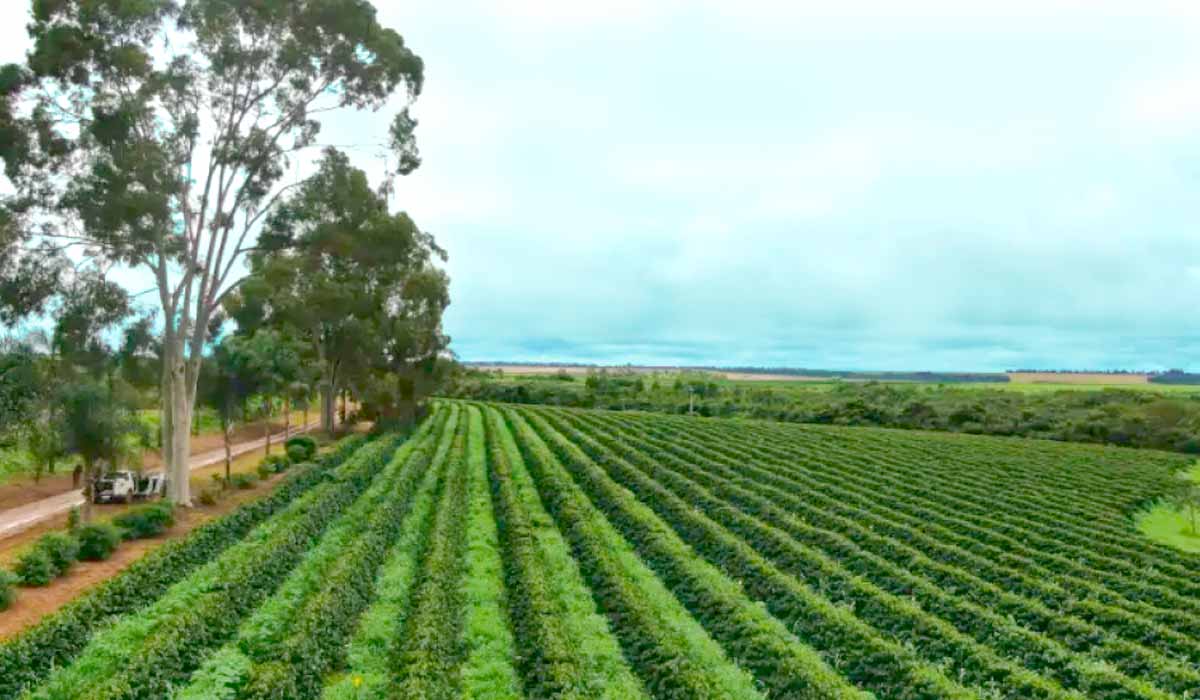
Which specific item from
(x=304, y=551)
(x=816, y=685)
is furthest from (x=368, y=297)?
(x=816, y=685)

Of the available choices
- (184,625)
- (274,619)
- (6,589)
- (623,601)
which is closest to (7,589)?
(6,589)

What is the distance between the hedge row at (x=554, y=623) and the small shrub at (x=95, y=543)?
29.3 ft

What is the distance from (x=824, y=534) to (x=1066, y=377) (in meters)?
211

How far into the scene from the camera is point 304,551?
17.3 metres

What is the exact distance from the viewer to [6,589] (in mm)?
14438

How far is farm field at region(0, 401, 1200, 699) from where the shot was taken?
34.5ft

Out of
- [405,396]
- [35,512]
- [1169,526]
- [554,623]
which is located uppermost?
[405,396]

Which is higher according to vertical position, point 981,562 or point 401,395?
point 401,395

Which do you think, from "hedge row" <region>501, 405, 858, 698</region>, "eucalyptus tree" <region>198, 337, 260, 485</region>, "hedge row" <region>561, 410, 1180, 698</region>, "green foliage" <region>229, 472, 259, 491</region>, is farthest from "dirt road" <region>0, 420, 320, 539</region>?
"hedge row" <region>561, 410, 1180, 698</region>

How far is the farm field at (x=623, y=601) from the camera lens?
10.5 m

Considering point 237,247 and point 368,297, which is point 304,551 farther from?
point 368,297

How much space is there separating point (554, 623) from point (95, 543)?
40.1 ft

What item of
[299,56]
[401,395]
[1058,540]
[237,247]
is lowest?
[1058,540]

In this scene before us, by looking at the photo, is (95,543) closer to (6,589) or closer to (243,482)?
(6,589)
